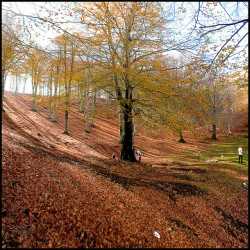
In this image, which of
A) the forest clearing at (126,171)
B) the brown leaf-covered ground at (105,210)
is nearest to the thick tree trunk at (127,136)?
the forest clearing at (126,171)

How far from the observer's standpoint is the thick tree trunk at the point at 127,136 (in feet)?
58.2

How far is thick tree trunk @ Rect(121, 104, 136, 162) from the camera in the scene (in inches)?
699

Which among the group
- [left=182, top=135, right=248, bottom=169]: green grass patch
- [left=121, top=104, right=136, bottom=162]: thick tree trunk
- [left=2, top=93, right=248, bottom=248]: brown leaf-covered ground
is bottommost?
[left=182, top=135, right=248, bottom=169]: green grass patch

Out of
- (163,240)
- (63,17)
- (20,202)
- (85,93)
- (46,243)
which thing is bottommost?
(163,240)

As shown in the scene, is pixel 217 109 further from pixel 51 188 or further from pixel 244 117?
pixel 51 188

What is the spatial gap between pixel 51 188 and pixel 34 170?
1292mm

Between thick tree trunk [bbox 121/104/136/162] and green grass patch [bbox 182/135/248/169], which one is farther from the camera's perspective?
green grass patch [bbox 182/135/248/169]

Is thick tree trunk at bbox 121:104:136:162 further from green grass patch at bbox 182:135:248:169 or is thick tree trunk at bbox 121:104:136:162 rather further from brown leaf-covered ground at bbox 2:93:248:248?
green grass patch at bbox 182:135:248:169

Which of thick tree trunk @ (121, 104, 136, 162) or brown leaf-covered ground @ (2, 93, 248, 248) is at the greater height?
thick tree trunk @ (121, 104, 136, 162)

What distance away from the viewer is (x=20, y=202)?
6.63 meters

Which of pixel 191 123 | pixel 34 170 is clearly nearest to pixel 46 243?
pixel 34 170

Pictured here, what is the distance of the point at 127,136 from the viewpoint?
18.6m

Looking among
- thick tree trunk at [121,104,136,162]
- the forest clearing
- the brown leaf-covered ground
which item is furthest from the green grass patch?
the brown leaf-covered ground

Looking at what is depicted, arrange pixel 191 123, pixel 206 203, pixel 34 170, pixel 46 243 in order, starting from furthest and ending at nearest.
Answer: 1. pixel 191 123
2. pixel 206 203
3. pixel 34 170
4. pixel 46 243
